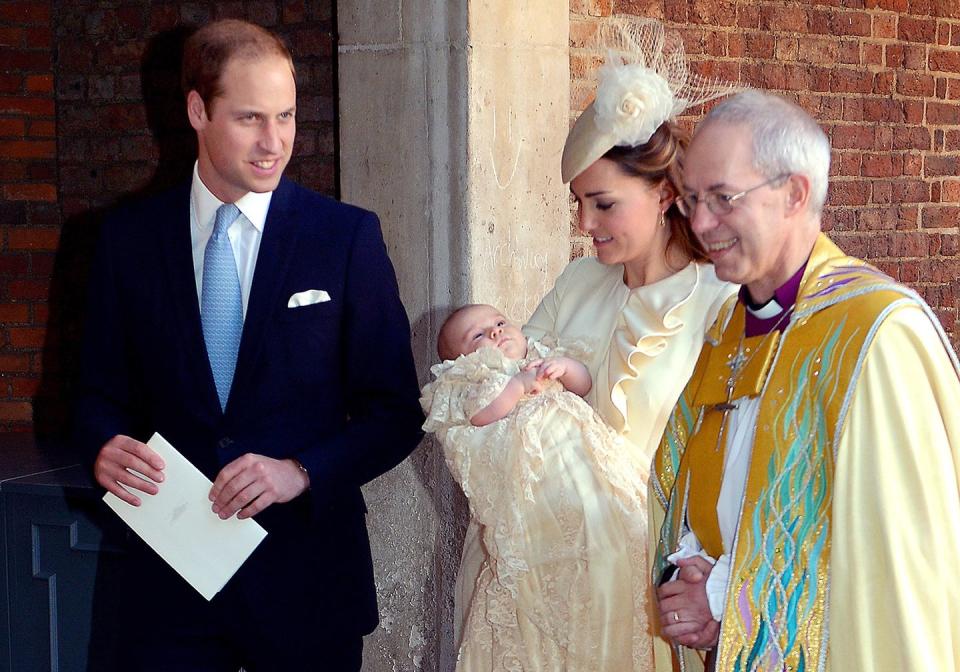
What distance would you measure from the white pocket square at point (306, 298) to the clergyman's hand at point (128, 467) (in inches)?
16.0

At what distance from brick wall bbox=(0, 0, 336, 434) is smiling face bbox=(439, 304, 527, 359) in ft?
6.58

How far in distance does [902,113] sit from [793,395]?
423cm

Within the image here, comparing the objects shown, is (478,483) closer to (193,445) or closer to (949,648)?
(193,445)

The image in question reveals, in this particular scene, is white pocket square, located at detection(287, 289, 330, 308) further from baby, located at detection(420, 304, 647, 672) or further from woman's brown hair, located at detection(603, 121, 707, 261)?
woman's brown hair, located at detection(603, 121, 707, 261)

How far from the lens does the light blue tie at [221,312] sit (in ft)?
8.61

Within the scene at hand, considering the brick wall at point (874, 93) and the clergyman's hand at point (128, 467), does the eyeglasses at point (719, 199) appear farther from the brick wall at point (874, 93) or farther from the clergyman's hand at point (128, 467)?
the brick wall at point (874, 93)

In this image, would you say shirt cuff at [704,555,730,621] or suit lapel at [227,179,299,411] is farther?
suit lapel at [227,179,299,411]

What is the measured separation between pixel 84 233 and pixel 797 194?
3.75 metres

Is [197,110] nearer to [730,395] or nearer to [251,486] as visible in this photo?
[251,486]

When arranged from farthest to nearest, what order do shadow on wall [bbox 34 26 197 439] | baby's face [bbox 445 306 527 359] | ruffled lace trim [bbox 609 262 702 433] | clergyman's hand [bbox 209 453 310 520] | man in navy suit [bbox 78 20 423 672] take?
shadow on wall [bbox 34 26 197 439], baby's face [bbox 445 306 527 359], ruffled lace trim [bbox 609 262 702 433], man in navy suit [bbox 78 20 423 672], clergyman's hand [bbox 209 453 310 520]

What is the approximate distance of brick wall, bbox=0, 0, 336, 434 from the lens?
5020 mm

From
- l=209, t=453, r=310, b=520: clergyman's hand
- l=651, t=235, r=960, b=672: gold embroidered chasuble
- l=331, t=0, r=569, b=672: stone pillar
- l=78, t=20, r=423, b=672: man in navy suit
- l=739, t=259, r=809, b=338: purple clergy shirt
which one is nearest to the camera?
l=651, t=235, r=960, b=672: gold embroidered chasuble

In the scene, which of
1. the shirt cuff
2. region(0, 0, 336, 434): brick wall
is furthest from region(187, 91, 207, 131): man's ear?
region(0, 0, 336, 434): brick wall

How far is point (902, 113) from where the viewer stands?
19.5 feet
